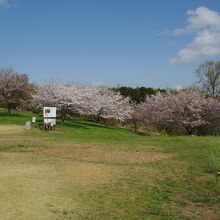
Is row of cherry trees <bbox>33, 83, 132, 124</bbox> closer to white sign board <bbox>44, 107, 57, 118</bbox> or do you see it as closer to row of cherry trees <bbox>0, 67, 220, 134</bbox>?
row of cherry trees <bbox>0, 67, 220, 134</bbox>

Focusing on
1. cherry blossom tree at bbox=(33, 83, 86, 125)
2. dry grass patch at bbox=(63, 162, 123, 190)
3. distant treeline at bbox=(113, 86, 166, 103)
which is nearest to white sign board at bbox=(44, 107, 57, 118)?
cherry blossom tree at bbox=(33, 83, 86, 125)

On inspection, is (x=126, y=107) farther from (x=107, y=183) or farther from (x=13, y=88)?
(x=107, y=183)

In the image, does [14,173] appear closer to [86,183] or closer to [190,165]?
[86,183]

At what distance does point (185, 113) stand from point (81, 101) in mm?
9081

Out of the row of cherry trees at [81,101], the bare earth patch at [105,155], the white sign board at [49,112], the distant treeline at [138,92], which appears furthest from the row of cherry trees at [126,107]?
the bare earth patch at [105,155]

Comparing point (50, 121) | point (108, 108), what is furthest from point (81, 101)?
point (50, 121)

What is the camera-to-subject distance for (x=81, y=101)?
35.5 meters

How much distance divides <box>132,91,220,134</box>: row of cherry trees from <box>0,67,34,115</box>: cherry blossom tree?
39.1ft

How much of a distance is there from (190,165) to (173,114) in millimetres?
22700

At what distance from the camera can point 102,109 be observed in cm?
4084

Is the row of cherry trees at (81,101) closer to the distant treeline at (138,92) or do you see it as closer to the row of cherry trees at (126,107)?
the row of cherry trees at (126,107)

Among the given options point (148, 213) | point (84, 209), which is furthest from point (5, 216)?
point (148, 213)

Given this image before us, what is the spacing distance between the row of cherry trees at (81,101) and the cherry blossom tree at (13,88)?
4.11ft

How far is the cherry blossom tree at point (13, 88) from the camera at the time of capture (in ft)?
120
